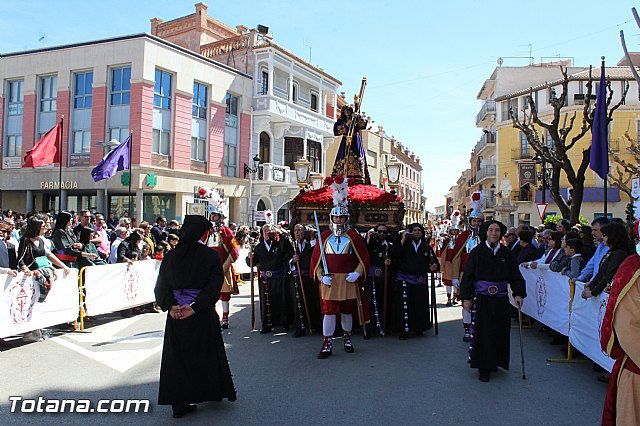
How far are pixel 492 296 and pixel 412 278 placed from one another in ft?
7.96

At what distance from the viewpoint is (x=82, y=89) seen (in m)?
23.4

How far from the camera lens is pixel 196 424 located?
179 inches

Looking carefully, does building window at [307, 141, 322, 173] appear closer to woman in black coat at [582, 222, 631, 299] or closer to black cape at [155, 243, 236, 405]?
woman in black coat at [582, 222, 631, 299]

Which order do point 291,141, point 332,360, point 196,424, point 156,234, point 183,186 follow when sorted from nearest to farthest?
point 196,424 → point 332,360 → point 156,234 → point 183,186 → point 291,141

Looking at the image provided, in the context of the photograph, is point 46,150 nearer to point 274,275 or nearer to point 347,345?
point 274,275

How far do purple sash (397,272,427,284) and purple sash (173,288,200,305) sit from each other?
4473 mm

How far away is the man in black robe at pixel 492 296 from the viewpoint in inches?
235

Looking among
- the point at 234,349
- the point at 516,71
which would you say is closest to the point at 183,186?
the point at 234,349

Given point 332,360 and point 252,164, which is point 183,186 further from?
point 332,360

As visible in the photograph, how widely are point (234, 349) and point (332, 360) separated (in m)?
1.50

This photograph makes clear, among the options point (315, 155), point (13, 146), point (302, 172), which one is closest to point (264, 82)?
point (315, 155)

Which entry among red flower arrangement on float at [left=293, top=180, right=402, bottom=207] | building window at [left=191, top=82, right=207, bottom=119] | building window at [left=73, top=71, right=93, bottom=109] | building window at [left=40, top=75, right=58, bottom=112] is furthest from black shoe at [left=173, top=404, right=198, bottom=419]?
building window at [left=40, top=75, right=58, bottom=112]

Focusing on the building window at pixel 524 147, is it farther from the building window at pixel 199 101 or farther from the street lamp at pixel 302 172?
the street lamp at pixel 302 172

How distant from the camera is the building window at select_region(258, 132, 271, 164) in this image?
28344mm
